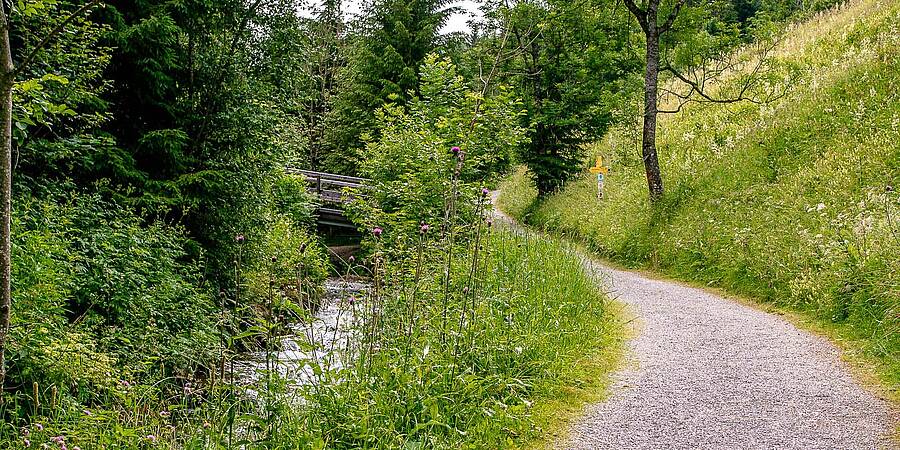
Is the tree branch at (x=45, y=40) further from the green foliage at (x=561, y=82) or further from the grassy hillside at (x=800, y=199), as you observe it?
the green foliage at (x=561, y=82)

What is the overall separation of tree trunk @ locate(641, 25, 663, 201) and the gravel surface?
6.95 m

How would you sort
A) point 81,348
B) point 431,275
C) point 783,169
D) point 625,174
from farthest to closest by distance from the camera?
point 625,174
point 783,169
point 431,275
point 81,348

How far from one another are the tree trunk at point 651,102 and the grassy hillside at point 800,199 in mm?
367

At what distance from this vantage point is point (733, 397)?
5.22 metres

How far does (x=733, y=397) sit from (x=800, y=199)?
21.7 ft

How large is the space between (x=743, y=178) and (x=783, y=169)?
831 mm

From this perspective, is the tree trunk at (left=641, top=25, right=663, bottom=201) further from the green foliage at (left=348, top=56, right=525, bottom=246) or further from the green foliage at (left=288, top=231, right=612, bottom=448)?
the green foliage at (left=288, top=231, right=612, bottom=448)

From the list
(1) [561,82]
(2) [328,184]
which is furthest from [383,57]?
(1) [561,82]

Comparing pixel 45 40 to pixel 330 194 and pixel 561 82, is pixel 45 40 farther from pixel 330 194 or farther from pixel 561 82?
pixel 330 194

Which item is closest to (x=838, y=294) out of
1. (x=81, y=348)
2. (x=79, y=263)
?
(x=81, y=348)

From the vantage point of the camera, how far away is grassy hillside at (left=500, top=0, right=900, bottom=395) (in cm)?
767

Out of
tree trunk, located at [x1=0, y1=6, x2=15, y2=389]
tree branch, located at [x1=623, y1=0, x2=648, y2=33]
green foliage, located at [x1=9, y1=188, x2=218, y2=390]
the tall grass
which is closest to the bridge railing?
tree branch, located at [x1=623, y1=0, x2=648, y2=33]

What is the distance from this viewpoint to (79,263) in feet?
26.3

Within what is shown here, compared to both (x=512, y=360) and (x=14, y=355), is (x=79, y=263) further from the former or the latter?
(x=512, y=360)
